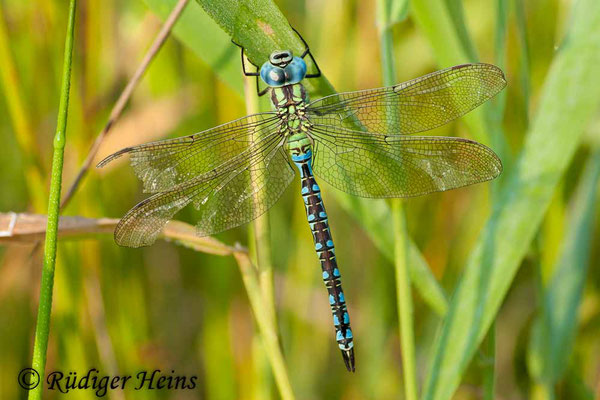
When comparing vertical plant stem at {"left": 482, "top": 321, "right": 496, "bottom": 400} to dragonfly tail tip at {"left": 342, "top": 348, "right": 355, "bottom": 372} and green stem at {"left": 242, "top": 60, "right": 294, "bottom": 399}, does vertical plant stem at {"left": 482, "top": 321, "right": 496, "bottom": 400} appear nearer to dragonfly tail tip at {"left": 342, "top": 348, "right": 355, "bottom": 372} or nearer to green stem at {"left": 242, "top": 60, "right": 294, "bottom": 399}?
dragonfly tail tip at {"left": 342, "top": 348, "right": 355, "bottom": 372}

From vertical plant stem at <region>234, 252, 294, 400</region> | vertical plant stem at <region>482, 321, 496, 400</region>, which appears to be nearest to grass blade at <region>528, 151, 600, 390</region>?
vertical plant stem at <region>482, 321, 496, 400</region>

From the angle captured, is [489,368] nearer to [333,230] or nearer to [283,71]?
[283,71]

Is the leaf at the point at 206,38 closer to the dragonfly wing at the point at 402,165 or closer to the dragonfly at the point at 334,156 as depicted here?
the dragonfly at the point at 334,156

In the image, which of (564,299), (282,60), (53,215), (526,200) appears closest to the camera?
(53,215)

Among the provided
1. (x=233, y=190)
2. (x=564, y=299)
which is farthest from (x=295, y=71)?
(x=564, y=299)

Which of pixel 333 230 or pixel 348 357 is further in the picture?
pixel 333 230

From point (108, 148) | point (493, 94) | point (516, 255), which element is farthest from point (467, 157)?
point (108, 148)

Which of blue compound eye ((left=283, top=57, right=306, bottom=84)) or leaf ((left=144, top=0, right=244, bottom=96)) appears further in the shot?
blue compound eye ((left=283, top=57, right=306, bottom=84))

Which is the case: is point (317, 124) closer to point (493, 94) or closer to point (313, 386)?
point (493, 94)
